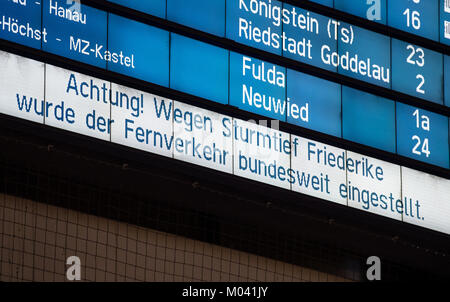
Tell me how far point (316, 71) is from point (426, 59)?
86.9 inches

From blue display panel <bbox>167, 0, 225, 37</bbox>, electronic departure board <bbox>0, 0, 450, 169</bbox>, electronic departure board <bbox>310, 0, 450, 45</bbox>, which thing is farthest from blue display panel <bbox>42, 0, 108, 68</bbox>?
electronic departure board <bbox>310, 0, 450, 45</bbox>

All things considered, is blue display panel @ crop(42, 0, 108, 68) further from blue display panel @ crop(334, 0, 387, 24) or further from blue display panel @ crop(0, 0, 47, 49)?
blue display panel @ crop(334, 0, 387, 24)

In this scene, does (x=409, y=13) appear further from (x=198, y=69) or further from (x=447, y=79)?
(x=198, y=69)

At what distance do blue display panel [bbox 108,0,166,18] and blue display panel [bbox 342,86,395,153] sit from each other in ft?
10.1

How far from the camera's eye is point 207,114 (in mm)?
20016

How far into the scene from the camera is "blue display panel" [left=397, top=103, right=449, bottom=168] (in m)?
21.9

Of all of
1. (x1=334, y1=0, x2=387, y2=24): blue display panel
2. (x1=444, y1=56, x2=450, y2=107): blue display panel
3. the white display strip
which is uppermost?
(x1=334, y1=0, x2=387, y2=24): blue display panel

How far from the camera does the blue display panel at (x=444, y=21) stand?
2286 cm

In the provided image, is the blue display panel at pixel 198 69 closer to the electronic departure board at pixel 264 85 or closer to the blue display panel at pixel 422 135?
the electronic departure board at pixel 264 85

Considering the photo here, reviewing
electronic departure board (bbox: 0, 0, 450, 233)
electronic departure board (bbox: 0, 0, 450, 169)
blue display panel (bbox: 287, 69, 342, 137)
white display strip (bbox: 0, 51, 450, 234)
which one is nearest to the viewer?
white display strip (bbox: 0, 51, 450, 234)

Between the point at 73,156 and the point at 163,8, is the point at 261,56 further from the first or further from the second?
the point at 73,156

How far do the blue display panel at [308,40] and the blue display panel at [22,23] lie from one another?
3844 mm

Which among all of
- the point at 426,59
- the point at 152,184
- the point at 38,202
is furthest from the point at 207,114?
the point at 426,59

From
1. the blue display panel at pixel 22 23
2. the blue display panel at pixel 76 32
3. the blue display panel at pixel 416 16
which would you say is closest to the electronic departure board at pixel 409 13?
the blue display panel at pixel 416 16
